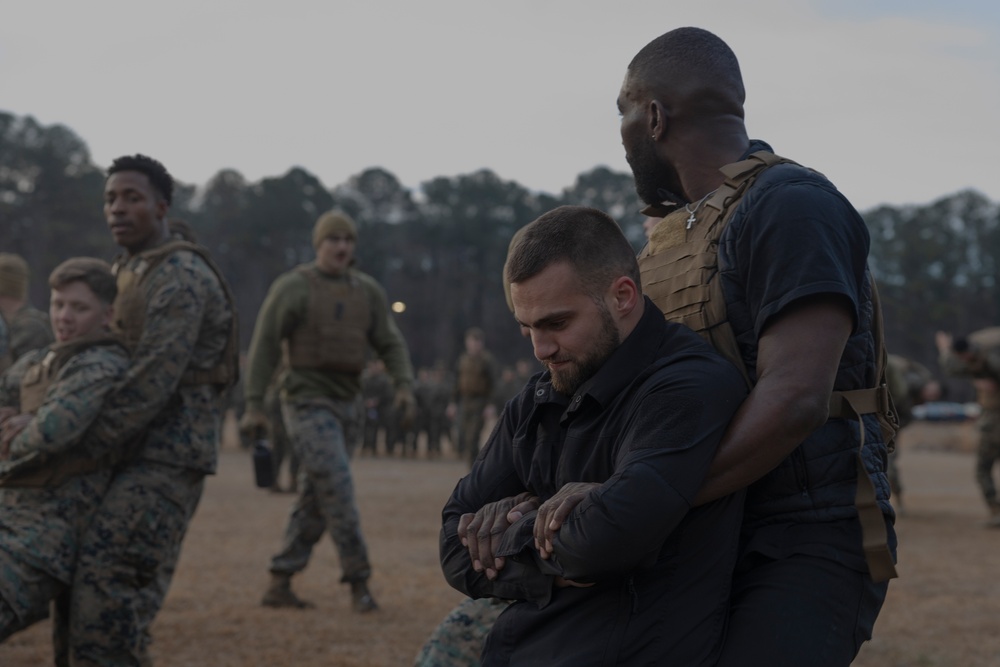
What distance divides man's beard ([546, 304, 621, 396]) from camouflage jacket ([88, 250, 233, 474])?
2715 millimetres

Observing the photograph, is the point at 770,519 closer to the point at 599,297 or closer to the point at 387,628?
the point at 599,297

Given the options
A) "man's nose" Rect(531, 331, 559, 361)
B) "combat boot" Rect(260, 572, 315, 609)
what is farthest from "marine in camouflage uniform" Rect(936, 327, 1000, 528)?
"man's nose" Rect(531, 331, 559, 361)

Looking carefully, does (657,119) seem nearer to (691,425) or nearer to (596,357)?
(596,357)

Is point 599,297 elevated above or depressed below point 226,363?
above

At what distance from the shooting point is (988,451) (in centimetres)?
1285

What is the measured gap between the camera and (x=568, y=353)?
2.36 meters

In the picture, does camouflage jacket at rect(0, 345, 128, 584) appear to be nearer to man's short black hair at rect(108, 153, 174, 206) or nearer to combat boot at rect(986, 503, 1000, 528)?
man's short black hair at rect(108, 153, 174, 206)

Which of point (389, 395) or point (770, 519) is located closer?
point (770, 519)

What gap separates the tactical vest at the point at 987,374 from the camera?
12586mm

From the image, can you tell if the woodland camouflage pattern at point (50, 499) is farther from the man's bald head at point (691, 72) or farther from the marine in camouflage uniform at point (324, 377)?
the man's bald head at point (691, 72)

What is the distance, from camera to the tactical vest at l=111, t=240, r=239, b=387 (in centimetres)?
489

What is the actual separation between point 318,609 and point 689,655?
17.2ft

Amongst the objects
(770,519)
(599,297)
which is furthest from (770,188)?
(770,519)

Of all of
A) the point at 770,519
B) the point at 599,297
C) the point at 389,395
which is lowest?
the point at 389,395
